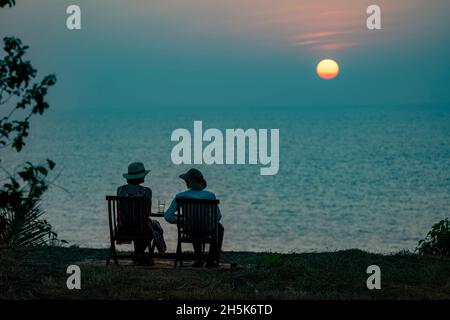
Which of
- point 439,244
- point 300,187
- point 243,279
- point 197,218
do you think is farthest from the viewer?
point 300,187

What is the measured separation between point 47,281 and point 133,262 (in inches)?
76.5

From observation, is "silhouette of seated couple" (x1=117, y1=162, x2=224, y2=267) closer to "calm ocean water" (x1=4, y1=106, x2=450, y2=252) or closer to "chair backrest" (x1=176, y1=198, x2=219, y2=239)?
"chair backrest" (x1=176, y1=198, x2=219, y2=239)

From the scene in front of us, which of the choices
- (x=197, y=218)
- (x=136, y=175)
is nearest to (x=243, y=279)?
(x=197, y=218)

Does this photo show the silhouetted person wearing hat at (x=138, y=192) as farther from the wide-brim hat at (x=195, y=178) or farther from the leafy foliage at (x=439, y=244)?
the leafy foliage at (x=439, y=244)

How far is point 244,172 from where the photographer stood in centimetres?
6488

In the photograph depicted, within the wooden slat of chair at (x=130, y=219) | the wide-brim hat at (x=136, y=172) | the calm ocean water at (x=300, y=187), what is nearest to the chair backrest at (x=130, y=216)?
the wooden slat of chair at (x=130, y=219)

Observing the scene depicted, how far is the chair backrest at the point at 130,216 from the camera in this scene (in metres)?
9.49

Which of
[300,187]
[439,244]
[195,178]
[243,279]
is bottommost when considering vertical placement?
[243,279]

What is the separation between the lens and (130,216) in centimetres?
962

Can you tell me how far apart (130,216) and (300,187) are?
148 feet

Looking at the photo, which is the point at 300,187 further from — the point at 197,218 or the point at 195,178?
the point at 197,218

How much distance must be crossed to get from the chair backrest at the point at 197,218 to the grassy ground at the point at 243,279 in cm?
45
